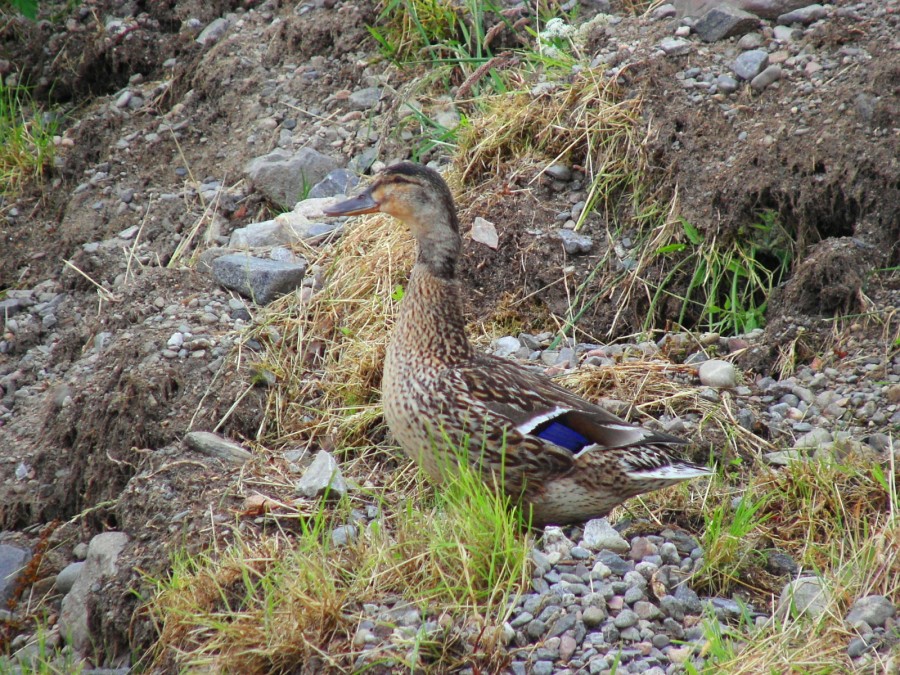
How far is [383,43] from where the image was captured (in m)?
6.96

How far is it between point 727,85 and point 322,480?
3.05 metres

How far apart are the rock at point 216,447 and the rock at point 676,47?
3.20 m

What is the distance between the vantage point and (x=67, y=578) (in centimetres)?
470

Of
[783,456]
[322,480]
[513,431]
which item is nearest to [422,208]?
[513,431]

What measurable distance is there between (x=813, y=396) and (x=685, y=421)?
58 cm

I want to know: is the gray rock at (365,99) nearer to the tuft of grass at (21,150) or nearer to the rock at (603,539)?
the tuft of grass at (21,150)

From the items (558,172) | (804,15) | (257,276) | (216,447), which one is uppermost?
(804,15)

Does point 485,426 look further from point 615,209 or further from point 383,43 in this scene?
point 383,43

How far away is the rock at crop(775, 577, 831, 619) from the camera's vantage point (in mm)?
3271

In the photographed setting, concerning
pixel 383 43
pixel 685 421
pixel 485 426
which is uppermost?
pixel 383 43

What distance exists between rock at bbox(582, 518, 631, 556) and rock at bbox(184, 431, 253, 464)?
165 cm

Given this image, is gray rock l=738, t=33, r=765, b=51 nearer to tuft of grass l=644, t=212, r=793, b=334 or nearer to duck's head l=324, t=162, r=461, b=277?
tuft of grass l=644, t=212, r=793, b=334

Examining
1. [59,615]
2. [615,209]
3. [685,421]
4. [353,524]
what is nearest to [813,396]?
[685,421]

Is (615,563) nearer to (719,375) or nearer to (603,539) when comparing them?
(603,539)
